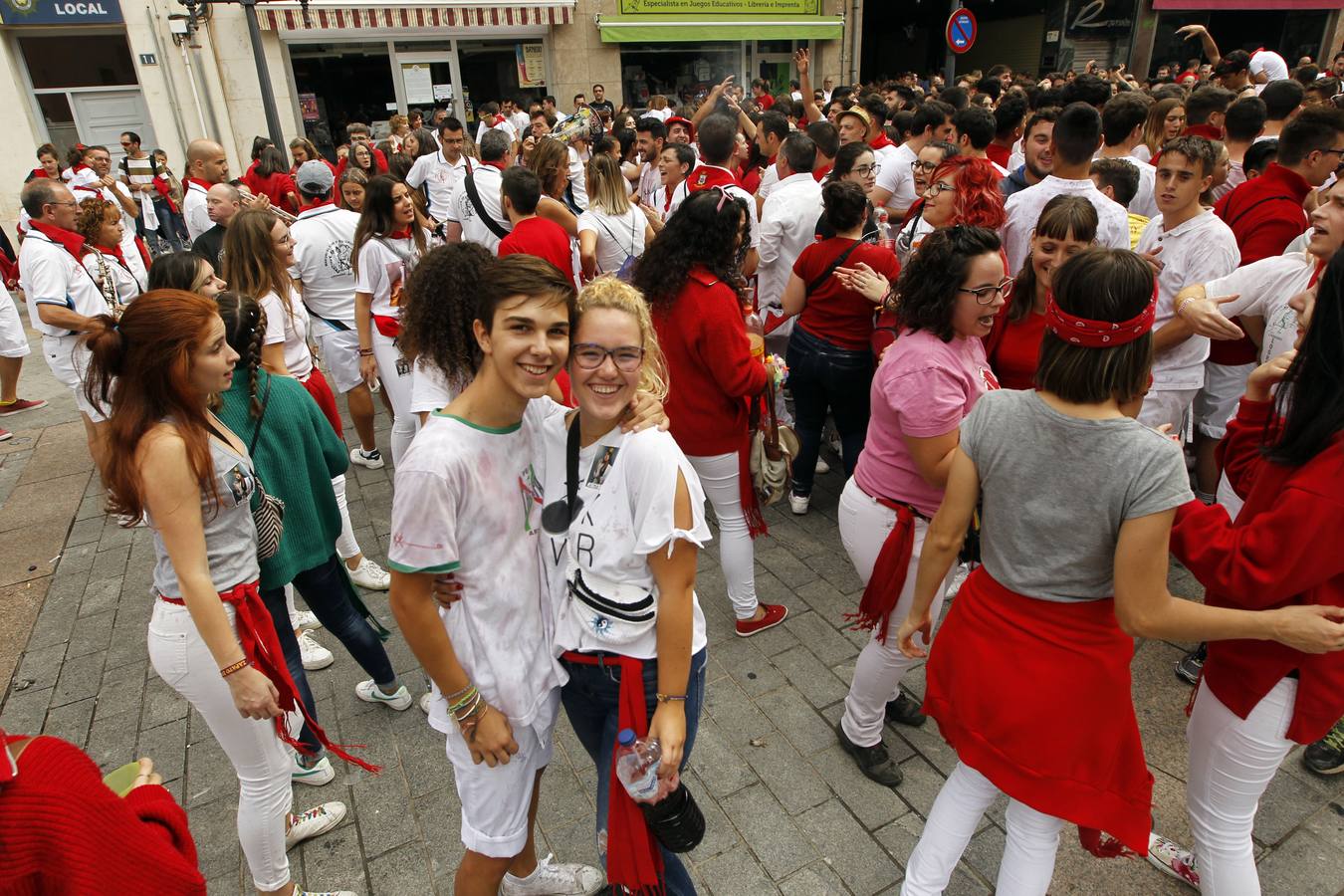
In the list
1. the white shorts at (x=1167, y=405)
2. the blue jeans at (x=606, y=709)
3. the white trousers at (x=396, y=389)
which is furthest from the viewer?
the white trousers at (x=396, y=389)

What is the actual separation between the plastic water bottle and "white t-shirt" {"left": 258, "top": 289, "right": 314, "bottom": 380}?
2883 millimetres

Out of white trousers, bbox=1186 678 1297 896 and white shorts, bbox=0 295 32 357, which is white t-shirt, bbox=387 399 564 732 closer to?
white trousers, bbox=1186 678 1297 896

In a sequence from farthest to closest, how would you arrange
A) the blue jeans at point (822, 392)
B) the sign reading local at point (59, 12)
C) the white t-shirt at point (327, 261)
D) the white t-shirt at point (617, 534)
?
1. the sign reading local at point (59, 12)
2. the white t-shirt at point (327, 261)
3. the blue jeans at point (822, 392)
4. the white t-shirt at point (617, 534)

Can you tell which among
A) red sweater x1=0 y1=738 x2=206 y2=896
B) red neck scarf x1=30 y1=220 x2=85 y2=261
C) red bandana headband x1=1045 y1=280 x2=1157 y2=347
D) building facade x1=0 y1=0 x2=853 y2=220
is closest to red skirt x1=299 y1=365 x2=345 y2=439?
red sweater x1=0 y1=738 x2=206 y2=896

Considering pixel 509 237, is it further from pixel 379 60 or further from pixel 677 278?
pixel 379 60

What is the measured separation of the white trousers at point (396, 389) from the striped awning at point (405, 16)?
43.7ft

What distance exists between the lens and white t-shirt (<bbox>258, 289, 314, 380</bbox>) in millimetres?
3807

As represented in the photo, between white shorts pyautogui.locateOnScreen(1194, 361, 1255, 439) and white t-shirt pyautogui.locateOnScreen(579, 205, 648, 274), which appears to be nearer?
white shorts pyautogui.locateOnScreen(1194, 361, 1255, 439)

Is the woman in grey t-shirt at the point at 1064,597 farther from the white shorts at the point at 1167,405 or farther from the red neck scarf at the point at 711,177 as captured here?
the red neck scarf at the point at 711,177

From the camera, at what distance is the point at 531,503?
1916 millimetres

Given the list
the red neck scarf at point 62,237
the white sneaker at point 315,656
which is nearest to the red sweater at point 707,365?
Result: the white sneaker at point 315,656

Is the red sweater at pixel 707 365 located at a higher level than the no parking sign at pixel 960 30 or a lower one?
lower

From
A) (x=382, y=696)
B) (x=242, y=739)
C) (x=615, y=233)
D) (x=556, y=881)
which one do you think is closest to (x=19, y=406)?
(x=615, y=233)

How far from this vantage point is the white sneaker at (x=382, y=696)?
10.8 ft
